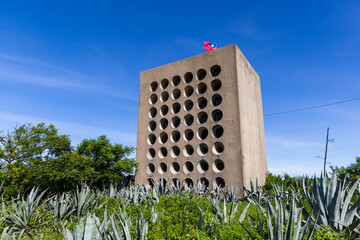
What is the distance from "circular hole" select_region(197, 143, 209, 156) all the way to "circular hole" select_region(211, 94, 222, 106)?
346 cm

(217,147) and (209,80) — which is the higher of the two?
(209,80)

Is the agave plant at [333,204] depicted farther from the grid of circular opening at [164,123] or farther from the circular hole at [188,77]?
the circular hole at [188,77]

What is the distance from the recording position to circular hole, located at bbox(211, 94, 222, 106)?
1802cm

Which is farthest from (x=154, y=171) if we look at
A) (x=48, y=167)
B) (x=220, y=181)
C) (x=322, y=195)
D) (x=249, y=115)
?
(x=322, y=195)

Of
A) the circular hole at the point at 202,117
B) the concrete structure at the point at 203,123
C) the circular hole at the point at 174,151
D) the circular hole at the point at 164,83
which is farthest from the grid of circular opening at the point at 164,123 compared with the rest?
the circular hole at the point at 202,117

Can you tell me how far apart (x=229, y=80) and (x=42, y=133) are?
15.1 m

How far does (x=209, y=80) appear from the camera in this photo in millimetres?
18281

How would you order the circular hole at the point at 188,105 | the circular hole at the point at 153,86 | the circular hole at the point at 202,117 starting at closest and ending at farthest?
the circular hole at the point at 202,117
the circular hole at the point at 188,105
the circular hole at the point at 153,86

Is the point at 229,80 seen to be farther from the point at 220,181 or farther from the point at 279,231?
the point at 279,231

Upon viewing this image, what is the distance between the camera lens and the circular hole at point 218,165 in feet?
53.8

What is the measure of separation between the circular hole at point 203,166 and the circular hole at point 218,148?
120 centimetres

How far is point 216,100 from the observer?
18.5m

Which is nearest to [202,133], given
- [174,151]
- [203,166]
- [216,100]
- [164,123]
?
[203,166]

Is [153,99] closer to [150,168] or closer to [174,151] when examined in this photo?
[174,151]
